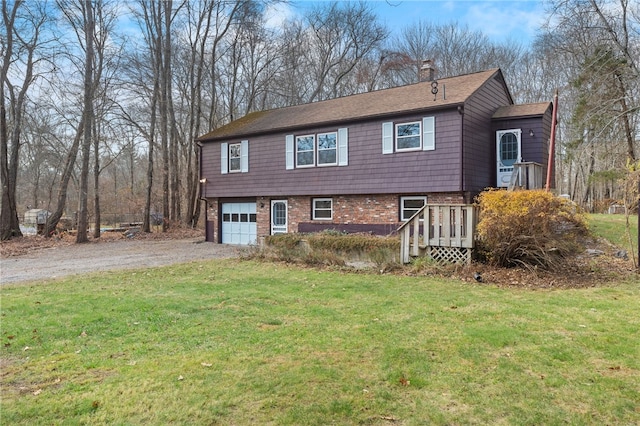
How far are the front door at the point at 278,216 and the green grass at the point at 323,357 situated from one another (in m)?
9.98

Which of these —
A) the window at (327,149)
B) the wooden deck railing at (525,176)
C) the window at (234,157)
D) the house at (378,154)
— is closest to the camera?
the wooden deck railing at (525,176)

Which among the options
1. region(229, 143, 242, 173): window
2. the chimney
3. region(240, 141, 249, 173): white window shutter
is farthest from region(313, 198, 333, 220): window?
the chimney

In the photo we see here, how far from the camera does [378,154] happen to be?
14156 mm

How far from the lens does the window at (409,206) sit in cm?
1357

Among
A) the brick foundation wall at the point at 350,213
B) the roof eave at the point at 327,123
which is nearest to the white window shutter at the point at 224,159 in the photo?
the roof eave at the point at 327,123

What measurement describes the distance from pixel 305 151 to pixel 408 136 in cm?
430

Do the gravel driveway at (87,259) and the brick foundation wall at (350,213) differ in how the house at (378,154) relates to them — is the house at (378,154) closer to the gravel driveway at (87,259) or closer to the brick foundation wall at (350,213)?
the brick foundation wall at (350,213)

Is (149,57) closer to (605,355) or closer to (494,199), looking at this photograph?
(494,199)

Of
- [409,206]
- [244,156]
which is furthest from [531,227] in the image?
[244,156]

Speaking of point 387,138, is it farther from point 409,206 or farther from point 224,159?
point 224,159

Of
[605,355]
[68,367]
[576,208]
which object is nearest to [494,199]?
[576,208]

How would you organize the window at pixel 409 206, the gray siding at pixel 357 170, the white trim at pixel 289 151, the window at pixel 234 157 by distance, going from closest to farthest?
the gray siding at pixel 357 170 < the window at pixel 409 206 < the white trim at pixel 289 151 < the window at pixel 234 157

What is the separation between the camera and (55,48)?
1866 cm

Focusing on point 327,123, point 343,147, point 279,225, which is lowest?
point 279,225
